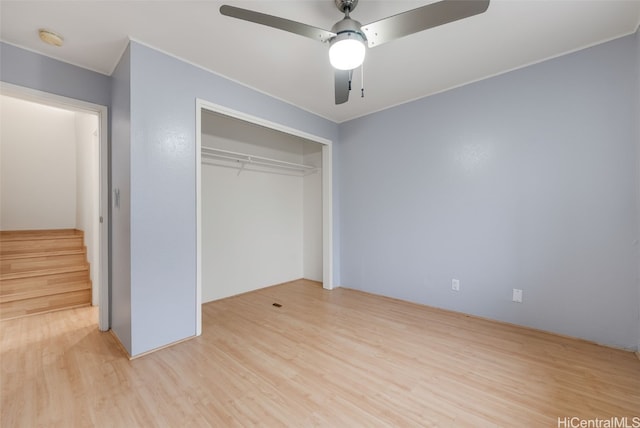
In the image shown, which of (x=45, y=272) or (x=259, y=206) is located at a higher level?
(x=259, y=206)

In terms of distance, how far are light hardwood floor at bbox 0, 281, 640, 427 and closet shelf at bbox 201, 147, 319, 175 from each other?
202 cm

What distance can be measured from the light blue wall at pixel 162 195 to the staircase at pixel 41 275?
6.31 feet

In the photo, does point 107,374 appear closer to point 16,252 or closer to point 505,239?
point 16,252

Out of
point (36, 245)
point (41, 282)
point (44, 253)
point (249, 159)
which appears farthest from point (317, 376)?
point (36, 245)

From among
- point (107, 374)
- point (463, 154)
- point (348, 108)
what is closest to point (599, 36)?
point (463, 154)

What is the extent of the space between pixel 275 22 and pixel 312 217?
10.7ft

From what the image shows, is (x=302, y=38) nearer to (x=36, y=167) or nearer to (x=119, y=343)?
(x=119, y=343)

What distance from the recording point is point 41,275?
3160 mm

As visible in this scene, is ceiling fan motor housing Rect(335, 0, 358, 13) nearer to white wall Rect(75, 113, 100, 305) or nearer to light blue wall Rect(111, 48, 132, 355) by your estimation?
light blue wall Rect(111, 48, 132, 355)

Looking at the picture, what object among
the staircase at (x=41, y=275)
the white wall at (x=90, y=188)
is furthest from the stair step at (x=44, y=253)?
the white wall at (x=90, y=188)

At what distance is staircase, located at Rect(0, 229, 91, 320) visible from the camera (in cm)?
289

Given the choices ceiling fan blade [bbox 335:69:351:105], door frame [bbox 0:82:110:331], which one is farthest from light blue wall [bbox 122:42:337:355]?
ceiling fan blade [bbox 335:69:351:105]

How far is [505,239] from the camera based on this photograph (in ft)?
8.45

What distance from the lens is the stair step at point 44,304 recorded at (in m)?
2.78
